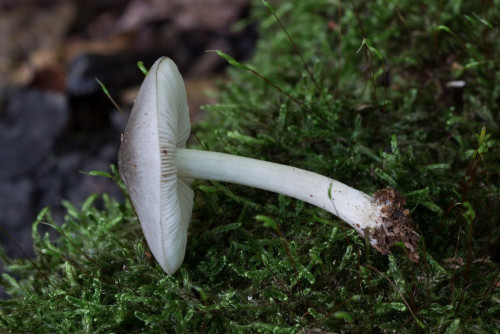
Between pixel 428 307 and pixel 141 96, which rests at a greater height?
pixel 141 96

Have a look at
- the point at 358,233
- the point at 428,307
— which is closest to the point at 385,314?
the point at 428,307

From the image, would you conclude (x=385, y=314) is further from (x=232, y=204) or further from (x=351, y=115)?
(x=351, y=115)

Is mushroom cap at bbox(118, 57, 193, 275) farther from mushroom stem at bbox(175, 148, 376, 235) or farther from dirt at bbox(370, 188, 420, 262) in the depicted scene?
dirt at bbox(370, 188, 420, 262)

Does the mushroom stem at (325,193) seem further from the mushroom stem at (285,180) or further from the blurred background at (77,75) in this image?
the blurred background at (77,75)

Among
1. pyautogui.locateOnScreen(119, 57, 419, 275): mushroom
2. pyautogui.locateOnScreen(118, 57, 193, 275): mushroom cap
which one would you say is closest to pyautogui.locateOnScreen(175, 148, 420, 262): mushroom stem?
pyautogui.locateOnScreen(119, 57, 419, 275): mushroom

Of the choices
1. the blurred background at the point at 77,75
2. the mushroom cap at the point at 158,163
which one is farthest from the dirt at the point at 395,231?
the blurred background at the point at 77,75

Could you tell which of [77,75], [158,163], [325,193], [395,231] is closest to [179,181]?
[158,163]

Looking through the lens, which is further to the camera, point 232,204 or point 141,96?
point 232,204
